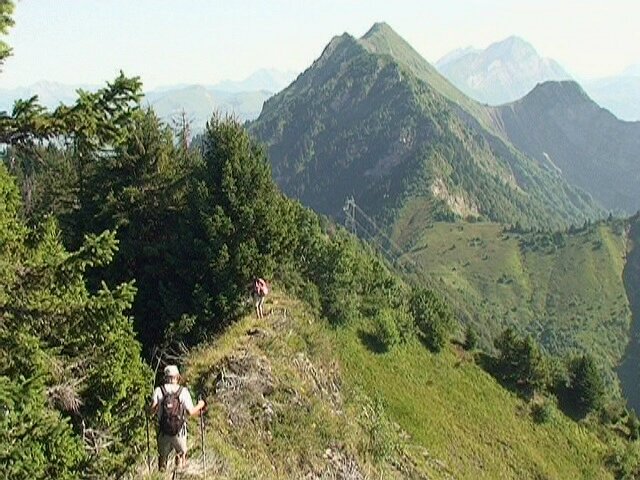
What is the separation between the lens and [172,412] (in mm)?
11977

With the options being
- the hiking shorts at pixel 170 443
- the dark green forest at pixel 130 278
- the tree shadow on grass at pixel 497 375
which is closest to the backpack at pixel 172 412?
the hiking shorts at pixel 170 443

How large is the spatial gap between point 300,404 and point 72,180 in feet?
90.2

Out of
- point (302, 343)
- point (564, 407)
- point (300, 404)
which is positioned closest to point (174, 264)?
point (302, 343)

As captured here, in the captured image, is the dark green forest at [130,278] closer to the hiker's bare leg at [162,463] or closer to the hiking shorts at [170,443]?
the hiker's bare leg at [162,463]

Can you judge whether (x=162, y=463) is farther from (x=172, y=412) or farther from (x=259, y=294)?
(x=259, y=294)

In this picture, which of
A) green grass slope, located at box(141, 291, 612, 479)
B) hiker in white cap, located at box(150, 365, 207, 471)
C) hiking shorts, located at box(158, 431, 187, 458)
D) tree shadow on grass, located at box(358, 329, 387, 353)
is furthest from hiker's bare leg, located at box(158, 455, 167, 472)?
tree shadow on grass, located at box(358, 329, 387, 353)

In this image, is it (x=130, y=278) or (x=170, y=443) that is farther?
(x=130, y=278)

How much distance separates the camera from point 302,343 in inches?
1105

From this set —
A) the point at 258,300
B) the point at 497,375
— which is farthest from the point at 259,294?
the point at 497,375

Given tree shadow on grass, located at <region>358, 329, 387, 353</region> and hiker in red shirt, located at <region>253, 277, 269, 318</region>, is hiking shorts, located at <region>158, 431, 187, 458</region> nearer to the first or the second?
hiker in red shirt, located at <region>253, 277, 269, 318</region>

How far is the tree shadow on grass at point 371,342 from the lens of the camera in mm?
48250

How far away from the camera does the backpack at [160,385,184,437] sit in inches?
470

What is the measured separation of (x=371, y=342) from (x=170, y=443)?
37615 millimetres

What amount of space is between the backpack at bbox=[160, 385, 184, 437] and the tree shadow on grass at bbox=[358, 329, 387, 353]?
36.8 meters
